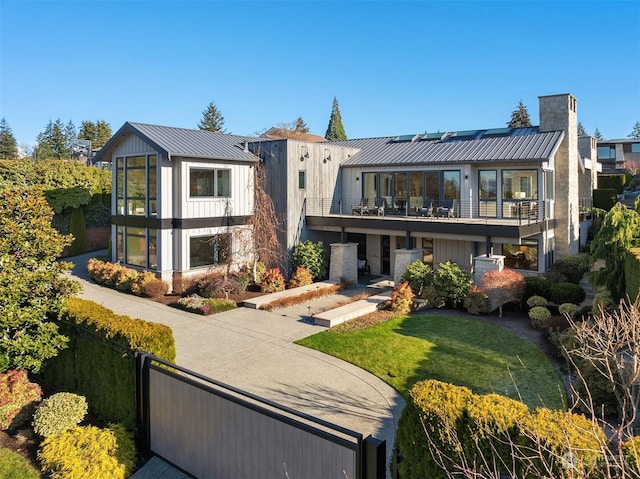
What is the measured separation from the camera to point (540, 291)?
1644 centimetres

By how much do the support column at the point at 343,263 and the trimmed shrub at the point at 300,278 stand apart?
1.26 metres

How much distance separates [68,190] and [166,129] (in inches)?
515

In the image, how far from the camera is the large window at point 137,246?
2008cm

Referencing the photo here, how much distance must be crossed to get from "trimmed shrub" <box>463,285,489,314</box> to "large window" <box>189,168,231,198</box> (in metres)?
11.7

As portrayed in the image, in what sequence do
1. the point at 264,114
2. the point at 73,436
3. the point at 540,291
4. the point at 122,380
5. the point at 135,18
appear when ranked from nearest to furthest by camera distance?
the point at 73,436 → the point at 122,380 → the point at 540,291 → the point at 135,18 → the point at 264,114

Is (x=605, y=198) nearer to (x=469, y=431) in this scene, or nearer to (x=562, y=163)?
(x=562, y=163)

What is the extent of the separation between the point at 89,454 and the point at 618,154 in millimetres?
70827

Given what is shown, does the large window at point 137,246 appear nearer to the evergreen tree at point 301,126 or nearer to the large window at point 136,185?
the large window at point 136,185

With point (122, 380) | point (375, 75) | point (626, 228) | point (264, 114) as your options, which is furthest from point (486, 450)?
point (264, 114)

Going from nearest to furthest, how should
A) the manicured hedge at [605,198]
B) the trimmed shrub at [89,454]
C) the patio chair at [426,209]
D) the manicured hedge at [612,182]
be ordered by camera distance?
the trimmed shrub at [89,454], the patio chair at [426,209], the manicured hedge at [605,198], the manicured hedge at [612,182]

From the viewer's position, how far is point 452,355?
1203 centimetres

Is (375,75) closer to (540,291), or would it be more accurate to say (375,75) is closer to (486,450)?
(540,291)

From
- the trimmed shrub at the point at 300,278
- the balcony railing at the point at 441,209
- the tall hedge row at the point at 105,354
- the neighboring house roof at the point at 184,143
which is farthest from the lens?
the trimmed shrub at the point at 300,278

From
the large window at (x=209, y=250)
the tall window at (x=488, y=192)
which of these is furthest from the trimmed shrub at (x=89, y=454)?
the tall window at (x=488, y=192)
